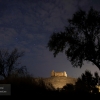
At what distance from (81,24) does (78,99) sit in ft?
48.8

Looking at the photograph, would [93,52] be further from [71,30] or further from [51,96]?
[51,96]

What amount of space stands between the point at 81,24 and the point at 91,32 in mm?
1645

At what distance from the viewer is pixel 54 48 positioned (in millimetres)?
22453

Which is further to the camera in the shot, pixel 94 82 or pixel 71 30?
pixel 94 82

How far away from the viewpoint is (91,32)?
824 inches

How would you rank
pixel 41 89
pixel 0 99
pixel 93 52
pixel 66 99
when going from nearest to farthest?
pixel 0 99
pixel 66 99
pixel 41 89
pixel 93 52

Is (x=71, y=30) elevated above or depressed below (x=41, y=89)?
above

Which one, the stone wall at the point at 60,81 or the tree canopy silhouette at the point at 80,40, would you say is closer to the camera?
the tree canopy silhouette at the point at 80,40

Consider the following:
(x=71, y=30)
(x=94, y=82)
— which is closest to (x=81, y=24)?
(x=71, y=30)

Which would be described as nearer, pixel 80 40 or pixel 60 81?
pixel 80 40

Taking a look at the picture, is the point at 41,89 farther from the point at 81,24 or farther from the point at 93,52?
the point at 81,24

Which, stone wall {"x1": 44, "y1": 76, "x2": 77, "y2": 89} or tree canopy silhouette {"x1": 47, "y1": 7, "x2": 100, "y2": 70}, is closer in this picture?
tree canopy silhouette {"x1": 47, "y1": 7, "x2": 100, "y2": 70}

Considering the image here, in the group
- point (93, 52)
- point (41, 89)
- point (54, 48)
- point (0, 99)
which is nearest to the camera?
point (0, 99)

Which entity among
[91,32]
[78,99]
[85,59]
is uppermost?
[91,32]
